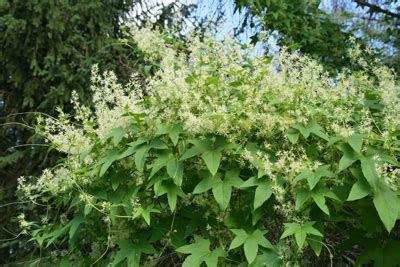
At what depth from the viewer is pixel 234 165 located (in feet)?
6.34

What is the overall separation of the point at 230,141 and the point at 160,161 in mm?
274

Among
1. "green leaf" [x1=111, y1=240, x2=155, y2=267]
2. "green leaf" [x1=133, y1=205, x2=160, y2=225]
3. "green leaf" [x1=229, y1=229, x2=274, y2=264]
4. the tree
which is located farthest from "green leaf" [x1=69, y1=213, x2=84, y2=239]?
the tree

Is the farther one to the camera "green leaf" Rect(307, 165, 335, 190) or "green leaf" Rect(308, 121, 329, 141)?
"green leaf" Rect(308, 121, 329, 141)

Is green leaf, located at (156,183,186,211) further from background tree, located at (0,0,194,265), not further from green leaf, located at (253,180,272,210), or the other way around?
background tree, located at (0,0,194,265)

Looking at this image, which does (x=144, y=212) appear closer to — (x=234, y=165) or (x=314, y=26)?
(x=234, y=165)

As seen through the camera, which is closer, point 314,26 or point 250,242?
point 250,242

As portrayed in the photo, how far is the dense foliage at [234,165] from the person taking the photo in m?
1.74

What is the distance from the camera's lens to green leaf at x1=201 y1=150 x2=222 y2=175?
1779 millimetres

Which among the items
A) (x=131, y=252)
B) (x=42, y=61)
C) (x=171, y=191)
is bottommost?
(x=131, y=252)

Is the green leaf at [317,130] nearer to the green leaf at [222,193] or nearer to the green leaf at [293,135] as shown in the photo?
the green leaf at [293,135]

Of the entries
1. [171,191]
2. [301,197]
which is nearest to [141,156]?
[171,191]

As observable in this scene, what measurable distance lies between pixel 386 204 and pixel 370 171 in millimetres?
116

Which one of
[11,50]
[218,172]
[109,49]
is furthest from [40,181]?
[11,50]

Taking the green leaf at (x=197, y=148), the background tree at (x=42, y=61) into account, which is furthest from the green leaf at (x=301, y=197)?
the background tree at (x=42, y=61)
